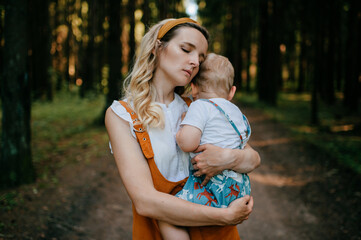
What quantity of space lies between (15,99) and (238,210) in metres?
4.34

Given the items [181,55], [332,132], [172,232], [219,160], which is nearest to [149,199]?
[172,232]

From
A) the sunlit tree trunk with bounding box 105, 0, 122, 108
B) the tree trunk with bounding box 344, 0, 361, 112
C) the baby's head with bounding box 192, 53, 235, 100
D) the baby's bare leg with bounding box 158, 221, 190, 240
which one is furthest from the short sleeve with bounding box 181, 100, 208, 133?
the tree trunk with bounding box 344, 0, 361, 112

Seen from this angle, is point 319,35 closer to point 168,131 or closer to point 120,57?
point 120,57

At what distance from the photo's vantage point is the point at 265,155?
758 centimetres

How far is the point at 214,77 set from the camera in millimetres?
2189

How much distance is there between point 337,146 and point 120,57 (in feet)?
24.1

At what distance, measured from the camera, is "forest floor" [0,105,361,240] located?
4047mm

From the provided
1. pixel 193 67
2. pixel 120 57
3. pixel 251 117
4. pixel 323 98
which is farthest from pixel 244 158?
pixel 323 98

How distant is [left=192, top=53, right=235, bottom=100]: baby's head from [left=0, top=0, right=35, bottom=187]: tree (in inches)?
147

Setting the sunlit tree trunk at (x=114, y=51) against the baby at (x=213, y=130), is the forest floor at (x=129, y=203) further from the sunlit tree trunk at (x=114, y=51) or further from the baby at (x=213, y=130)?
the sunlit tree trunk at (x=114, y=51)

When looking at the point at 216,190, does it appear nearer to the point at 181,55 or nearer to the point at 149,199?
the point at 149,199

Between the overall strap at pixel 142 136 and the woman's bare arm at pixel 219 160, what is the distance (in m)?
0.34

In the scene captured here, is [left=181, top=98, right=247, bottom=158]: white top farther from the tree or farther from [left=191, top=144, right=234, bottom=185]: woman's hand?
the tree

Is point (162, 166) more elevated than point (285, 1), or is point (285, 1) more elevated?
point (285, 1)
